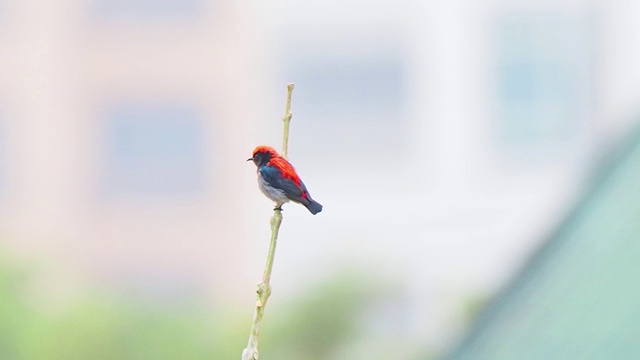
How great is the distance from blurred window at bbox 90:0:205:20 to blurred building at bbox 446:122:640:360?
53.9 ft

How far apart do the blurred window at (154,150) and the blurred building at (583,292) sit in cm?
1616

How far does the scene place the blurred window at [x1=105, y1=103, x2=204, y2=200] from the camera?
17453 mm

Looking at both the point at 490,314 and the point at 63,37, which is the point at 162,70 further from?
the point at 490,314

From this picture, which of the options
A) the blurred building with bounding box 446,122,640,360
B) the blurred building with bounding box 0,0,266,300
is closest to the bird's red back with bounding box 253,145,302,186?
the blurred building with bounding box 446,122,640,360

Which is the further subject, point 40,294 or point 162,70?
point 162,70

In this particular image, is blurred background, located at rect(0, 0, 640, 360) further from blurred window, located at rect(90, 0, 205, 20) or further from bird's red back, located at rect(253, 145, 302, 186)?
bird's red back, located at rect(253, 145, 302, 186)

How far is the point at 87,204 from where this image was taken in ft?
60.6

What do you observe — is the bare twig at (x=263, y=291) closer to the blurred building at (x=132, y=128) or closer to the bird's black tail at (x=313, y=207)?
the bird's black tail at (x=313, y=207)

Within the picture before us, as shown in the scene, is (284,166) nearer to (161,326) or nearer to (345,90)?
(161,326)

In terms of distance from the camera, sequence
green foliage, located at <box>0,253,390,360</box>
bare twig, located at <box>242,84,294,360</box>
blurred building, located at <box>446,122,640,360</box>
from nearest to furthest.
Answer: bare twig, located at <box>242,84,294,360</box>
blurred building, located at <box>446,122,640,360</box>
green foliage, located at <box>0,253,390,360</box>

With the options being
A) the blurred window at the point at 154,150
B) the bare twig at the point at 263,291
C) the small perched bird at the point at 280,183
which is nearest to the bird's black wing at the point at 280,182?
the small perched bird at the point at 280,183

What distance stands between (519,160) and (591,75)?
1.40m

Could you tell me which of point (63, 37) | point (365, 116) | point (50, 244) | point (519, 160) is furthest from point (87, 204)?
point (50, 244)

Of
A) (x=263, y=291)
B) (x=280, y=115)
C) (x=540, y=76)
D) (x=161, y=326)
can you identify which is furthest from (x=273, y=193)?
(x=540, y=76)
